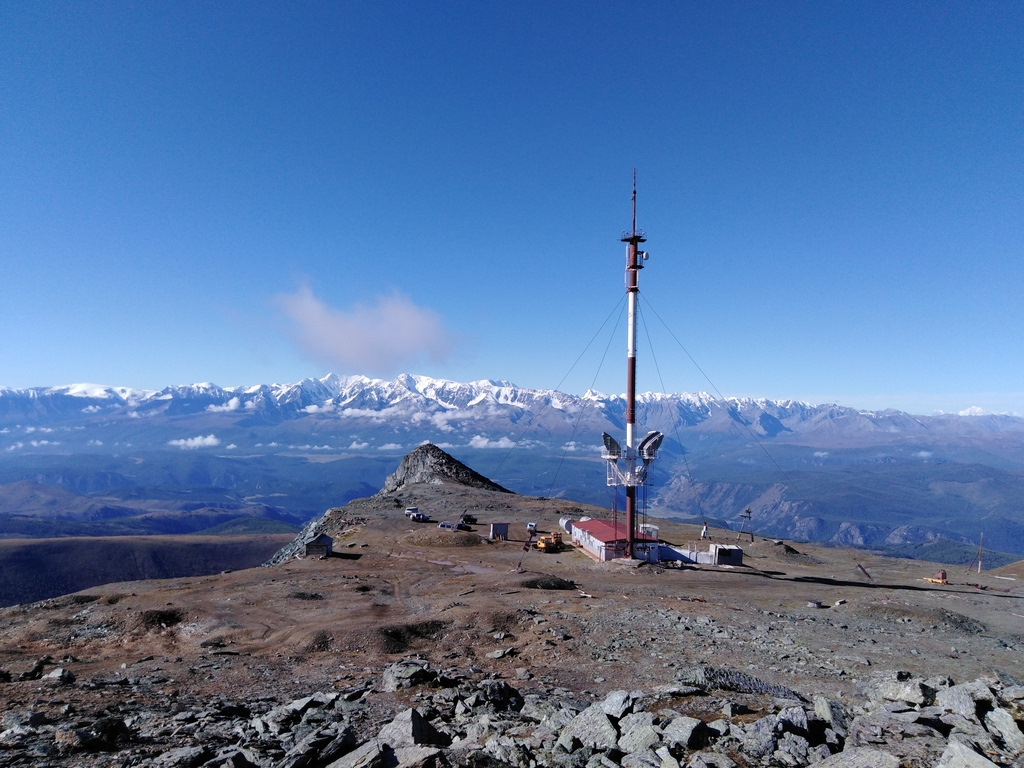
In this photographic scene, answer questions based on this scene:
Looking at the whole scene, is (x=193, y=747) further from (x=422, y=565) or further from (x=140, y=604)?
(x=422, y=565)

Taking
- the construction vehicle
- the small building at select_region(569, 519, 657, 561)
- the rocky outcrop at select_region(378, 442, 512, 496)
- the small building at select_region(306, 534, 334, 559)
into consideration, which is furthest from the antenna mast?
the rocky outcrop at select_region(378, 442, 512, 496)

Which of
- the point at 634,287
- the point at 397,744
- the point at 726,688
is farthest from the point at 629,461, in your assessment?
the point at 397,744

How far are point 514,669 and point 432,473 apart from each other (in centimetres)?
9507

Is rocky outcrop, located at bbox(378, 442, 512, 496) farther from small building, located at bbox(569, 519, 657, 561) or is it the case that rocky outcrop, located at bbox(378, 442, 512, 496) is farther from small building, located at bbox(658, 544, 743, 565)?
small building, located at bbox(658, 544, 743, 565)

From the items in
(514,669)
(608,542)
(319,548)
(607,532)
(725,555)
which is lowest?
(319,548)

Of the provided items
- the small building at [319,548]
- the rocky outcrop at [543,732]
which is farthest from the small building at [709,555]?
the rocky outcrop at [543,732]

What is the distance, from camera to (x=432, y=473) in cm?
11625

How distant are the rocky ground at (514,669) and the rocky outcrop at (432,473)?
199 feet

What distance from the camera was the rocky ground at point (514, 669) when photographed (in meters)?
12.7

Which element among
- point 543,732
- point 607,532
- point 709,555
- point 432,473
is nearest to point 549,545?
point 607,532

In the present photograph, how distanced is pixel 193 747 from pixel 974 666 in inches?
1179

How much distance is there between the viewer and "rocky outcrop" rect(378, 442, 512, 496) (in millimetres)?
114225

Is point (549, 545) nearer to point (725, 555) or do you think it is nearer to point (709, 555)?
point (709, 555)

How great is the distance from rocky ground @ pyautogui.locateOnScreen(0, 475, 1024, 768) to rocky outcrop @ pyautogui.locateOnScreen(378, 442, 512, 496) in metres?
60.6
